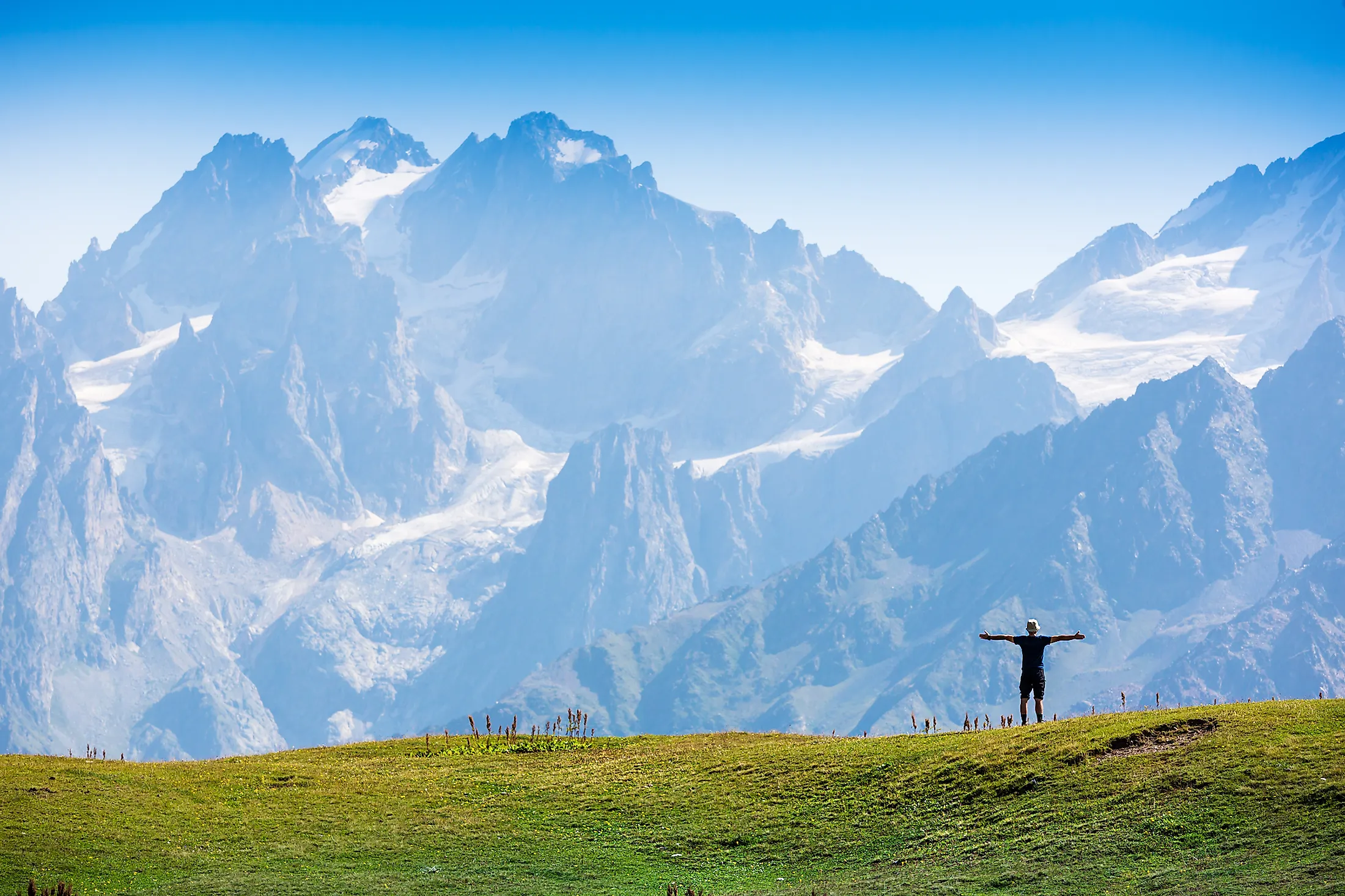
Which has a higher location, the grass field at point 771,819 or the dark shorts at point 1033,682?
the dark shorts at point 1033,682

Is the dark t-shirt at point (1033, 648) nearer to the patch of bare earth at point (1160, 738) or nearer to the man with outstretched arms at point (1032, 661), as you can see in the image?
the man with outstretched arms at point (1032, 661)

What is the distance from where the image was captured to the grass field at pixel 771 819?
3744cm

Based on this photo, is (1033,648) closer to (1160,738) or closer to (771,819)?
(1160,738)

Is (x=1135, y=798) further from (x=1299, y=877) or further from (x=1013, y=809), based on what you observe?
(x=1299, y=877)

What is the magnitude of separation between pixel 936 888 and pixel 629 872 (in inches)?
399

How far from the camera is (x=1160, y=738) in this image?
44625mm

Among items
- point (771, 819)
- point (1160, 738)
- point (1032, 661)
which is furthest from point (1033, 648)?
point (771, 819)

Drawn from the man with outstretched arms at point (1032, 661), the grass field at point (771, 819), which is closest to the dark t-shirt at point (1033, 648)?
the man with outstretched arms at point (1032, 661)

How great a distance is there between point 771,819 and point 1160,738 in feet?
43.2

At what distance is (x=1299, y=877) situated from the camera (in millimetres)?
33094

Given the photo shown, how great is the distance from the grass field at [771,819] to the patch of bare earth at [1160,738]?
0.08 metres

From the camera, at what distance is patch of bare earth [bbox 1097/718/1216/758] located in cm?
4381

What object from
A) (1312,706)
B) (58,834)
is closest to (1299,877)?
(1312,706)

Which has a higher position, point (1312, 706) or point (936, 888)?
point (1312, 706)
